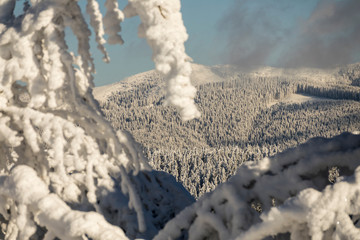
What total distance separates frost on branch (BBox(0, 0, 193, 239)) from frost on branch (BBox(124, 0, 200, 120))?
75 centimetres

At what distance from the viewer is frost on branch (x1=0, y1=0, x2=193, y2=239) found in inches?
120

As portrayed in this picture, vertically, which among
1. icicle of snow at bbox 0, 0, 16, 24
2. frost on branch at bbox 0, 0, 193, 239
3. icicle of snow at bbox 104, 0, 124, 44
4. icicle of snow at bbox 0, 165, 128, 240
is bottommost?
icicle of snow at bbox 0, 165, 128, 240

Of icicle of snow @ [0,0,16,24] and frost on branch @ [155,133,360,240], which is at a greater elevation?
icicle of snow @ [0,0,16,24]

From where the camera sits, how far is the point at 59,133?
3.13 m

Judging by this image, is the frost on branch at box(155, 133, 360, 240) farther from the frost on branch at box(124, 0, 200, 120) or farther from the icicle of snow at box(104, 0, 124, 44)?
the icicle of snow at box(104, 0, 124, 44)

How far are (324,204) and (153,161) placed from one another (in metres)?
95.4

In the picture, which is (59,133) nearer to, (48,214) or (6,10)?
(48,214)

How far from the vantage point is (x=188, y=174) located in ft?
293

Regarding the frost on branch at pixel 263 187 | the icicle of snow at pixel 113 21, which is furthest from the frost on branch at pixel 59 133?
the frost on branch at pixel 263 187

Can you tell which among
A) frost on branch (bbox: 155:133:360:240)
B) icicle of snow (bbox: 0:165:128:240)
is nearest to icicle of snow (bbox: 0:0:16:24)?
icicle of snow (bbox: 0:165:128:240)

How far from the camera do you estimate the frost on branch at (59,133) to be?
3061 mm

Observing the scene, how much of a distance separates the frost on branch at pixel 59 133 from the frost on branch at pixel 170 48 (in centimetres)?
75

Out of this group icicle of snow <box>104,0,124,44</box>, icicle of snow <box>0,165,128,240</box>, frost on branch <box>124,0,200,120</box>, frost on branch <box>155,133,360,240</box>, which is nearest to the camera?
frost on branch <box>124,0,200,120</box>

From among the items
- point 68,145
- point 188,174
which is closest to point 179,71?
point 68,145
